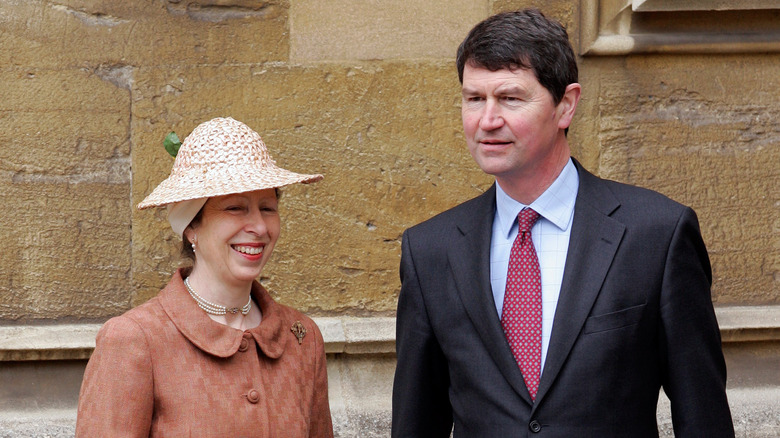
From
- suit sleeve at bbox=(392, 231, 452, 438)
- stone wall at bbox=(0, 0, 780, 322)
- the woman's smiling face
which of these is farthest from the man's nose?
stone wall at bbox=(0, 0, 780, 322)

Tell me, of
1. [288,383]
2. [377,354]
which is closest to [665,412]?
[377,354]

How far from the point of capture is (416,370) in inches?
100

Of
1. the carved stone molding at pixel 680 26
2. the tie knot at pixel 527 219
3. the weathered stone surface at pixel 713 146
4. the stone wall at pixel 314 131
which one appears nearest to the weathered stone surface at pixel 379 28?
the stone wall at pixel 314 131

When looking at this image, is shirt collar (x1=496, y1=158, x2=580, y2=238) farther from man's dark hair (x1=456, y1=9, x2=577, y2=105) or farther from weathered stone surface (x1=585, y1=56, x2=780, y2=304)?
weathered stone surface (x1=585, y1=56, x2=780, y2=304)

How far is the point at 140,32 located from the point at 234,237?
1609 millimetres

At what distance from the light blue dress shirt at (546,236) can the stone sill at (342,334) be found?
4.32 ft

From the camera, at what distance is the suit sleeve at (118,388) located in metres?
2.19

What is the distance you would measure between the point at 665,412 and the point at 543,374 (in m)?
1.75

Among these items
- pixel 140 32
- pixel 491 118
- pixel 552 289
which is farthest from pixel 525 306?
pixel 140 32

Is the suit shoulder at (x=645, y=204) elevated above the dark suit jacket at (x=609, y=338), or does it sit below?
above

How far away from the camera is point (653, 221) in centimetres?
235

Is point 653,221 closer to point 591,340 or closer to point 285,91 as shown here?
point 591,340

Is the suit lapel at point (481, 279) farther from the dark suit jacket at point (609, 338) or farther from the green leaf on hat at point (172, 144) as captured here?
the green leaf on hat at point (172, 144)

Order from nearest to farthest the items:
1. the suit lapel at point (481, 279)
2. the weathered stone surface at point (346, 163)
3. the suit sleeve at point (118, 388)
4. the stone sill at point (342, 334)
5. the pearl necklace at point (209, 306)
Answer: the suit sleeve at point (118, 388) → the suit lapel at point (481, 279) → the pearl necklace at point (209, 306) → the stone sill at point (342, 334) → the weathered stone surface at point (346, 163)
